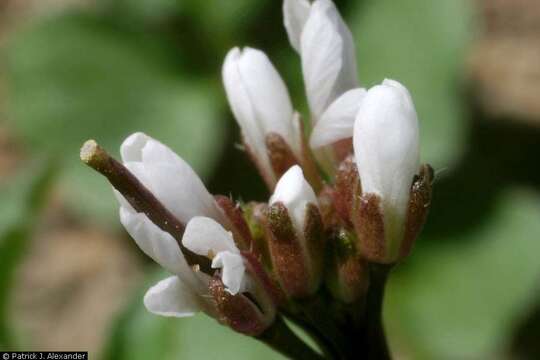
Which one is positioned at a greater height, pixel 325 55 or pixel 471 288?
pixel 325 55

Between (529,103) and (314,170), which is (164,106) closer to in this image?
(529,103)

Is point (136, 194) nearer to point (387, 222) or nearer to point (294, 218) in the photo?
point (294, 218)

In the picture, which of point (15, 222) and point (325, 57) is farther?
point (15, 222)

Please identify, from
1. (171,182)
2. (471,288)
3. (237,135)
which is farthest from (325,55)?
(237,135)

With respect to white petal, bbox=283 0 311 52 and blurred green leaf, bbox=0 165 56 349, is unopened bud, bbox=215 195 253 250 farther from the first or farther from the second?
blurred green leaf, bbox=0 165 56 349

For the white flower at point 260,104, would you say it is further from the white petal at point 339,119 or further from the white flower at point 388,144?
the white flower at point 388,144

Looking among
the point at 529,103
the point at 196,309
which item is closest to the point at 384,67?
the point at 529,103

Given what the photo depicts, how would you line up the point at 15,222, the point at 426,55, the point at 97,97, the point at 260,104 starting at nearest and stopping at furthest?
1. the point at 260,104
2. the point at 15,222
3. the point at 426,55
4. the point at 97,97

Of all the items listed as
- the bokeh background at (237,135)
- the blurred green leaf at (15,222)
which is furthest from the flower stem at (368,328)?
the bokeh background at (237,135)
